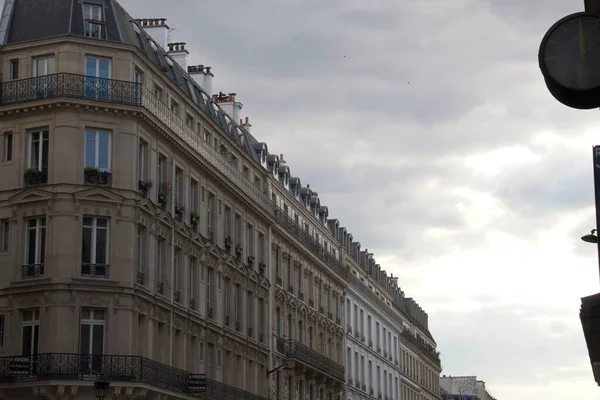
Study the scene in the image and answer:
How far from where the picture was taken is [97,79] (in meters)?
37.7

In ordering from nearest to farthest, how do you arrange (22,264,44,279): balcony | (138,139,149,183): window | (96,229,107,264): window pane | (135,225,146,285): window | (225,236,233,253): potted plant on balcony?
(22,264,44,279): balcony < (96,229,107,264): window pane < (135,225,146,285): window < (138,139,149,183): window < (225,236,233,253): potted plant on balcony

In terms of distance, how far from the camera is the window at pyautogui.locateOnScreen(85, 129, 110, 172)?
3738 centimetres

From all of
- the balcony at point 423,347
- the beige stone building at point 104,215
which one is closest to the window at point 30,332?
the beige stone building at point 104,215

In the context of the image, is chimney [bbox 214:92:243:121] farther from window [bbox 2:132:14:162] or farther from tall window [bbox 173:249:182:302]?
window [bbox 2:132:14:162]

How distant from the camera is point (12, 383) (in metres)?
35.0

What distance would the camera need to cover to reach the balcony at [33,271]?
36500 mm

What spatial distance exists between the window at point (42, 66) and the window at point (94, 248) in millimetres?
5279

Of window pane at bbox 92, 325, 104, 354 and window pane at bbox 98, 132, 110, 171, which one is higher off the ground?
window pane at bbox 98, 132, 110, 171

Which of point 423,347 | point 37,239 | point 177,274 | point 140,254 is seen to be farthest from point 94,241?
point 423,347

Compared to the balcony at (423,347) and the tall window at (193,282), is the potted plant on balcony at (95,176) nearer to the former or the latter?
the tall window at (193,282)

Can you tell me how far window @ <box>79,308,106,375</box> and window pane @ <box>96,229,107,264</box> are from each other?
1721 millimetres

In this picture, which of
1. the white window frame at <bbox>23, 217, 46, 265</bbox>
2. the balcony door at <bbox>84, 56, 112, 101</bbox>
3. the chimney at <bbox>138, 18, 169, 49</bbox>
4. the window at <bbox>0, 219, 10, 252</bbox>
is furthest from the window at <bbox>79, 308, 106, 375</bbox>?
the chimney at <bbox>138, 18, 169, 49</bbox>

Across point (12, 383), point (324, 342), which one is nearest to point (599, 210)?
point (12, 383)

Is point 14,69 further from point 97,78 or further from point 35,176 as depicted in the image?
point 35,176
